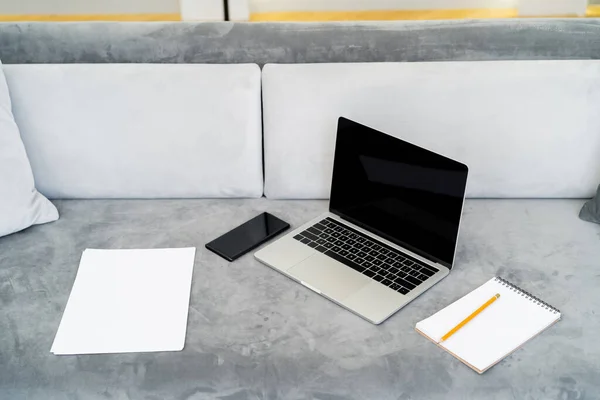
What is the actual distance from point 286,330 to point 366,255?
283mm

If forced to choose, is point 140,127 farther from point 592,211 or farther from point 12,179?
point 592,211

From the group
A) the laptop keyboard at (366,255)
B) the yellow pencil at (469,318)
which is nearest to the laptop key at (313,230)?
the laptop keyboard at (366,255)

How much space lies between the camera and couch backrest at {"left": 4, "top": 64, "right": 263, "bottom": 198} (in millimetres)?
1605

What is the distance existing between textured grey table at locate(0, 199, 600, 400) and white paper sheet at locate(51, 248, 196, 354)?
0.02 meters

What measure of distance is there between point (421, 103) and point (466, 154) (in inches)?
6.8

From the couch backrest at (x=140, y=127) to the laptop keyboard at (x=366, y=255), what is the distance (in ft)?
0.79

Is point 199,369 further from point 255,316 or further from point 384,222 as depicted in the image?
point 384,222

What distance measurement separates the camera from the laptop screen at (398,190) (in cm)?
139

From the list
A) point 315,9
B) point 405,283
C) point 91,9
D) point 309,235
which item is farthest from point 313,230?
point 91,9

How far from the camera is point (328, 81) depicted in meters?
1.59

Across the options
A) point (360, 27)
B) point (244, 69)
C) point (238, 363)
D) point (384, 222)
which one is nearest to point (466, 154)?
point (384, 222)

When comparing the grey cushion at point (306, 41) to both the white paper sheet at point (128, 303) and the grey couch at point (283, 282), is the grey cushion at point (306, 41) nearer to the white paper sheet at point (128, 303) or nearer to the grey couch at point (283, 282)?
the grey couch at point (283, 282)

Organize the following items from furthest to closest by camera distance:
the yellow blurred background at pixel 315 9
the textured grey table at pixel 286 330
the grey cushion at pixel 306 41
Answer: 1. the yellow blurred background at pixel 315 9
2. the grey cushion at pixel 306 41
3. the textured grey table at pixel 286 330

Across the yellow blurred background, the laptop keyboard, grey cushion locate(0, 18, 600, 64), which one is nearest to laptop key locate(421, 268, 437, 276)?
the laptop keyboard
